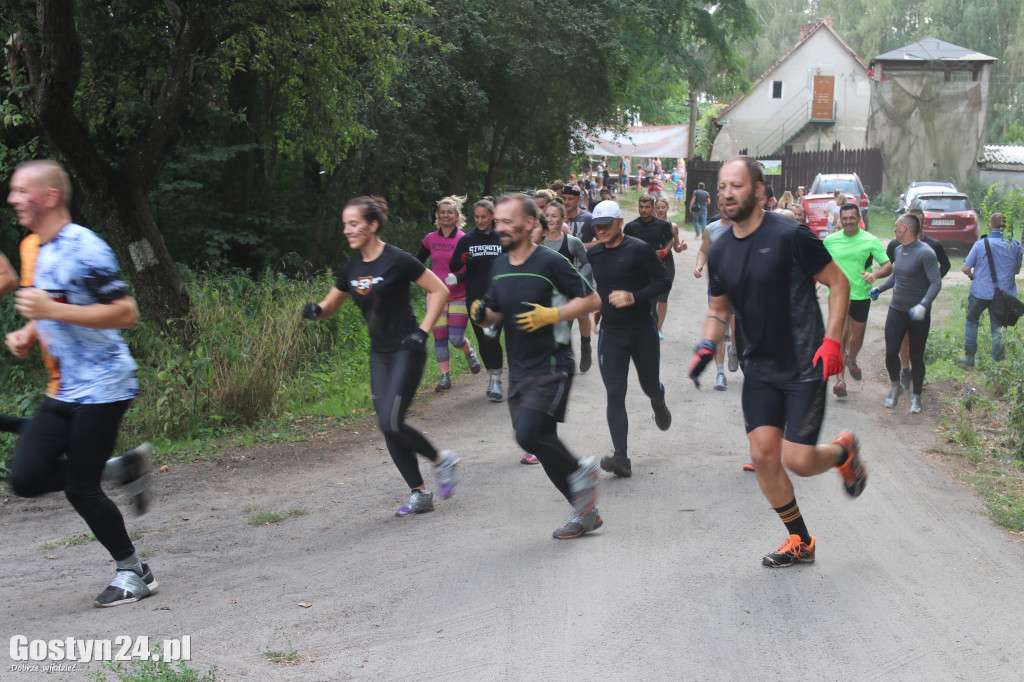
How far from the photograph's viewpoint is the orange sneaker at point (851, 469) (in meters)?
4.97

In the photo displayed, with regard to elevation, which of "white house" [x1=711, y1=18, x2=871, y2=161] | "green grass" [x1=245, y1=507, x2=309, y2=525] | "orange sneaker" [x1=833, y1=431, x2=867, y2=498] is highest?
"white house" [x1=711, y1=18, x2=871, y2=161]

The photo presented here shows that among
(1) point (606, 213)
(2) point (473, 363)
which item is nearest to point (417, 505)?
(1) point (606, 213)

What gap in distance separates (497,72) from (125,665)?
16.9 m

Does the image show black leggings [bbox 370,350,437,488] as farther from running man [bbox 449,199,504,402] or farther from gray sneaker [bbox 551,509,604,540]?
running man [bbox 449,199,504,402]

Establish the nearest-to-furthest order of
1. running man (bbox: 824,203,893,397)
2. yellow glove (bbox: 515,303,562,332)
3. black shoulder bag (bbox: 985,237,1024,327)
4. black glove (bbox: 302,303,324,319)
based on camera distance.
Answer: yellow glove (bbox: 515,303,562,332)
black glove (bbox: 302,303,324,319)
running man (bbox: 824,203,893,397)
black shoulder bag (bbox: 985,237,1024,327)

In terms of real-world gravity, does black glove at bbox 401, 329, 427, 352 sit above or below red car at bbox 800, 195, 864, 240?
above

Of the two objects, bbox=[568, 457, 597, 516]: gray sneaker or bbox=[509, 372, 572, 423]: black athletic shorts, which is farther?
bbox=[568, 457, 597, 516]: gray sneaker

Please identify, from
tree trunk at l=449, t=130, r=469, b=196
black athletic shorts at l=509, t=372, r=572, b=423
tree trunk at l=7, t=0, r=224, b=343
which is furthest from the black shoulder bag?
tree trunk at l=449, t=130, r=469, b=196

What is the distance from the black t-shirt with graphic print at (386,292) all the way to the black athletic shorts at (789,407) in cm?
220

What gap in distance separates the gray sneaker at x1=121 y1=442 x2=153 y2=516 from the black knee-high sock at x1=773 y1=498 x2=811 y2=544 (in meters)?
3.35

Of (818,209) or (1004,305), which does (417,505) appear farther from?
(818,209)

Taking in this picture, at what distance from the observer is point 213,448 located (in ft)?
26.4

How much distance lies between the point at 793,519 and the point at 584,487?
1.19 m

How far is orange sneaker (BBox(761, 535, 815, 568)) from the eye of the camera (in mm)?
4934
